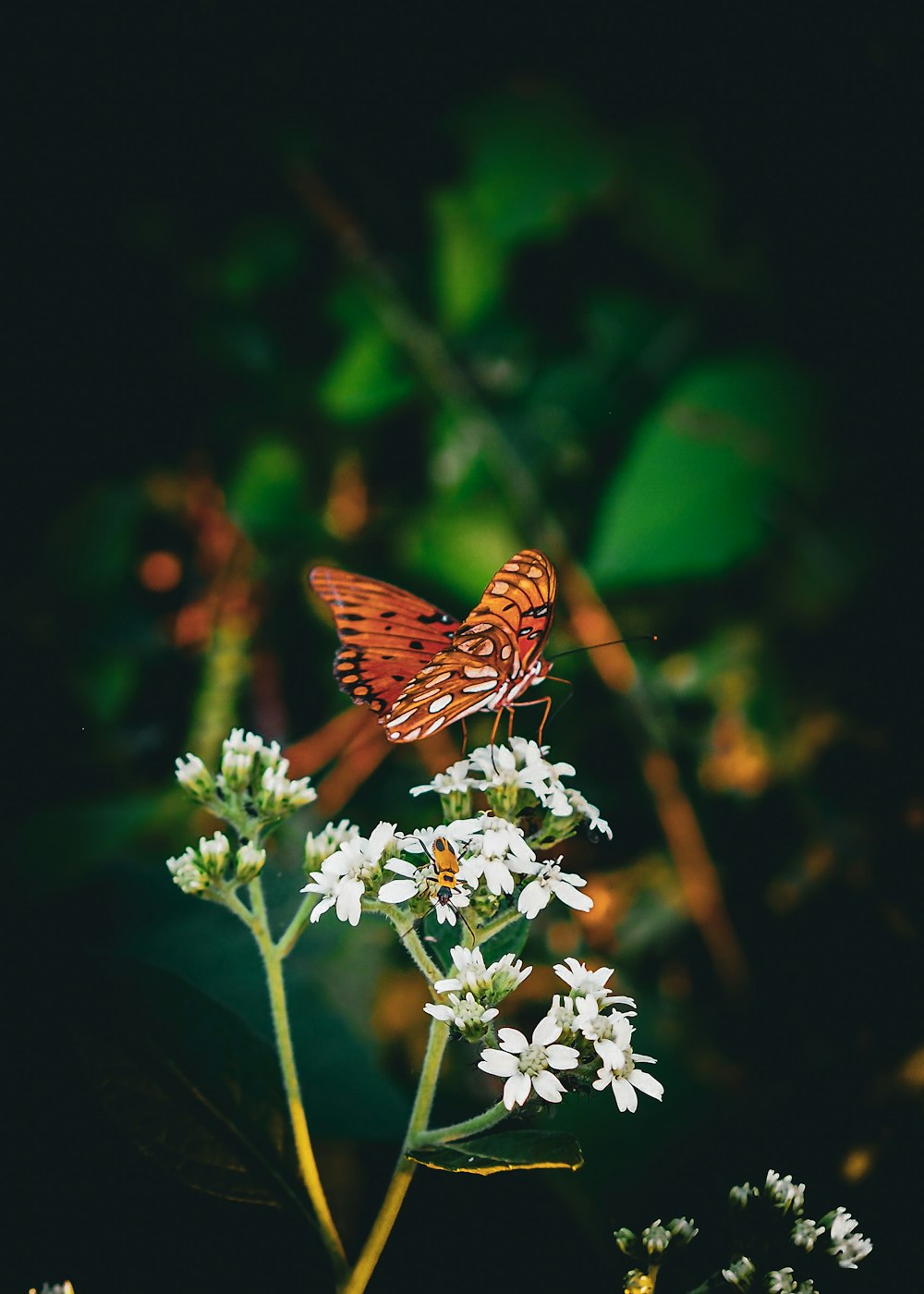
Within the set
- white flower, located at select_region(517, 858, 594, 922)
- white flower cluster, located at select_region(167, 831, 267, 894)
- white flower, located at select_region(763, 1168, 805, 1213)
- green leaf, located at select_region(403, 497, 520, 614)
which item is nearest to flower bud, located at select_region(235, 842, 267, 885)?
white flower cluster, located at select_region(167, 831, 267, 894)

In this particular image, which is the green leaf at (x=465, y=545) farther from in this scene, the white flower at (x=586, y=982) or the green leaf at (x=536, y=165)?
the white flower at (x=586, y=982)

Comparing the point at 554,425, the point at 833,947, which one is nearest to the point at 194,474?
the point at 554,425

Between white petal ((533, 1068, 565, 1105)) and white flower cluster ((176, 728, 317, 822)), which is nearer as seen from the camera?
white petal ((533, 1068, 565, 1105))

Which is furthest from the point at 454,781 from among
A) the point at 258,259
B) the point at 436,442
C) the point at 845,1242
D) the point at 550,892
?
the point at 258,259

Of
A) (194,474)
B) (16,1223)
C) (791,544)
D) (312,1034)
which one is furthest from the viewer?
(194,474)

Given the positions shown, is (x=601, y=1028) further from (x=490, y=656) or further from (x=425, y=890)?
(x=490, y=656)

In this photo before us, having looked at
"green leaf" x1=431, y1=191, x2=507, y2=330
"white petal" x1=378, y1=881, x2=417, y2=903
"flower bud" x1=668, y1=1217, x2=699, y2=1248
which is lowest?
"flower bud" x1=668, y1=1217, x2=699, y2=1248

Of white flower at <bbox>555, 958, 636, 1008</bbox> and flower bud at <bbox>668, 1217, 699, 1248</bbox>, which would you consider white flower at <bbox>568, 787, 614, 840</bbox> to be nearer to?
white flower at <bbox>555, 958, 636, 1008</bbox>

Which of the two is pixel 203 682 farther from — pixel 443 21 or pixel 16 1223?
pixel 443 21
